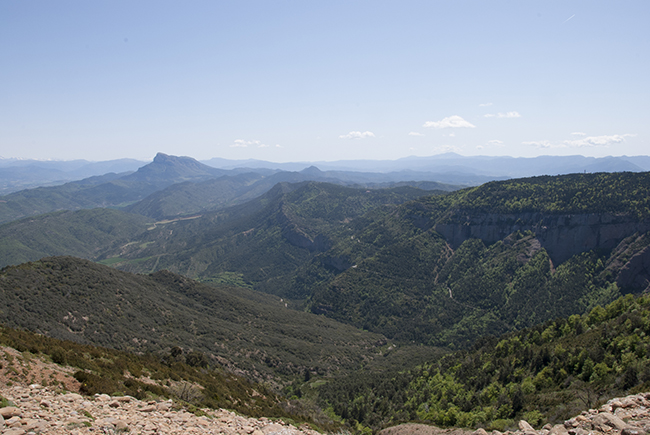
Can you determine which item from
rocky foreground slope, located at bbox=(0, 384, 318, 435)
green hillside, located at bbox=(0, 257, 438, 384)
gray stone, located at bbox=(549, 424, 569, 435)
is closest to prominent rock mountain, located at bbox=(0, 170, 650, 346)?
green hillside, located at bbox=(0, 257, 438, 384)

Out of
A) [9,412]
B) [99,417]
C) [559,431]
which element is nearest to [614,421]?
[559,431]

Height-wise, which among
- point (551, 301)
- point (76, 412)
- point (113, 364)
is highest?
point (76, 412)

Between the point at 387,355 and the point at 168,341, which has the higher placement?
the point at 168,341

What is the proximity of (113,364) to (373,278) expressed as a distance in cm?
14506

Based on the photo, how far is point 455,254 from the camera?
169125 mm

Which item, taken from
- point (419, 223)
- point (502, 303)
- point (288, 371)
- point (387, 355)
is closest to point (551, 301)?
point (502, 303)

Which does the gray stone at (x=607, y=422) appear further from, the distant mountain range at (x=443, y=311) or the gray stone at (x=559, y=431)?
the distant mountain range at (x=443, y=311)

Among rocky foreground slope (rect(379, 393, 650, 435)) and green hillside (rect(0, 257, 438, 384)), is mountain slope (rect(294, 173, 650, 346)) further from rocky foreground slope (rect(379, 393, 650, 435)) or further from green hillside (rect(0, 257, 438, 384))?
rocky foreground slope (rect(379, 393, 650, 435))

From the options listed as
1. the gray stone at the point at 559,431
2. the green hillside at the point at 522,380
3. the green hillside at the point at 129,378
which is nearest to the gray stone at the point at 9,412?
the green hillside at the point at 129,378

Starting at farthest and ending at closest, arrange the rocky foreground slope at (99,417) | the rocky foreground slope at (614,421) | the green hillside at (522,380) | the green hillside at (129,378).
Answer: the green hillside at (522,380)
the green hillside at (129,378)
the rocky foreground slope at (614,421)
the rocky foreground slope at (99,417)

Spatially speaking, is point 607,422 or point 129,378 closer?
point 607,422

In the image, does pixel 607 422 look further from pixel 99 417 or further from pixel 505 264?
pixel 505 264

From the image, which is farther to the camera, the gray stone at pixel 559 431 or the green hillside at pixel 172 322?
the green hillside at pixel 172 322

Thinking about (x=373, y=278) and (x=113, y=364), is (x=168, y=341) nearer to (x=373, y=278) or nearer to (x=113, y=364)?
(x=113, y=364)
